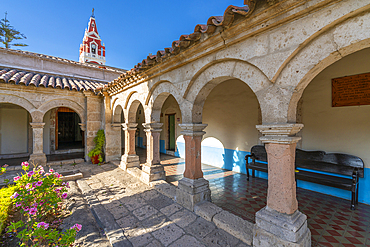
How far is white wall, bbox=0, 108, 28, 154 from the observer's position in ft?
24.9

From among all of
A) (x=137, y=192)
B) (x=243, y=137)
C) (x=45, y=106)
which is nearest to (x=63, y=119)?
(x=45, y=106)

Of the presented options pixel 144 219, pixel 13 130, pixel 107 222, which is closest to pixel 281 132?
A: pixel 144 219

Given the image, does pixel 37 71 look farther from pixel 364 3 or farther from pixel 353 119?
pixel 353 119

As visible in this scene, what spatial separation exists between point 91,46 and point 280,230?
120 feet

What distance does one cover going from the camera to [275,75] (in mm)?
2084

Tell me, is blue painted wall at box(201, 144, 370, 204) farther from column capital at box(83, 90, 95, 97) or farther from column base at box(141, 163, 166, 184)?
column capital at box(83, 90, 95, 97)

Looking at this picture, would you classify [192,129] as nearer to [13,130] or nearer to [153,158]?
[153,158]

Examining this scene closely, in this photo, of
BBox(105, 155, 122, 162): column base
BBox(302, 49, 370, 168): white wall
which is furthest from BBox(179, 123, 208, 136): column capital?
BBox(105, 155, 122, 162): column base

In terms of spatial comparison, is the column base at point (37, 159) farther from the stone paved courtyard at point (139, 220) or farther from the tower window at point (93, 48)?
the tower window at point (93, 48)

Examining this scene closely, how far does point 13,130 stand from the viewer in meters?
7.80

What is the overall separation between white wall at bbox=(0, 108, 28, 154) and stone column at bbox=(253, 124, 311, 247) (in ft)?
34.1

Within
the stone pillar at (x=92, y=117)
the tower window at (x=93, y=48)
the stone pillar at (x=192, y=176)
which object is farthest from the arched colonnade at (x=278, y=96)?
the tower window at (x=93, y=48)

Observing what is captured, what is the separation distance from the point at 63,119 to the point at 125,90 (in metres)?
9.52

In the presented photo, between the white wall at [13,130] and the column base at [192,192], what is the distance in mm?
8834
